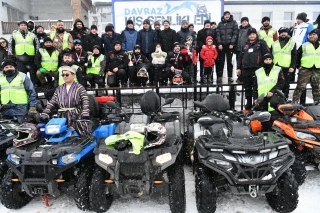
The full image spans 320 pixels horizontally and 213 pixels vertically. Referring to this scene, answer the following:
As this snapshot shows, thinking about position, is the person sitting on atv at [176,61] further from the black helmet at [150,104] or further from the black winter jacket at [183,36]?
the black helmet at [150,104]

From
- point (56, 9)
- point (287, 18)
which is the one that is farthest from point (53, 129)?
point (56, 9)

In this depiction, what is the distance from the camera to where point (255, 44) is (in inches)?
274

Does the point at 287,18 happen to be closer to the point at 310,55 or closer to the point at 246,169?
the point at 310,55

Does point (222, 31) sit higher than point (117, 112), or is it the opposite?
point (222, 31)

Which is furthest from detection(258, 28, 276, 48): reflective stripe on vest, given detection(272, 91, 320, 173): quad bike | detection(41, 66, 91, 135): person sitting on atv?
detection(41, 66, 91, 135): person sitting on atv

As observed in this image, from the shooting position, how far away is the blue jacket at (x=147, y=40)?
8500mm

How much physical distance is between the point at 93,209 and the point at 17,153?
48.2 inches

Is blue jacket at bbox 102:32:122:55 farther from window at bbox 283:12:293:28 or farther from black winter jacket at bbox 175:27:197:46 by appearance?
window at bbox 283:12:293:28

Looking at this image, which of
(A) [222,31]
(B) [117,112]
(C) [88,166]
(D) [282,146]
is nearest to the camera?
(D) [282,146]

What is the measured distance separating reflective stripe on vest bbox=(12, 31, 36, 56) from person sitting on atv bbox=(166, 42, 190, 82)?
140 inches

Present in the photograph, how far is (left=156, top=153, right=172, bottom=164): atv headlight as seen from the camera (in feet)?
12.2

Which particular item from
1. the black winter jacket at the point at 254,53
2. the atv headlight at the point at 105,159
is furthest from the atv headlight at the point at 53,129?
the black winter jacket at the point at 254,53

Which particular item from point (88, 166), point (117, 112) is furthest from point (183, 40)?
point (88, 166)

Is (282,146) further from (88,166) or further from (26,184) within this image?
(26,184)
